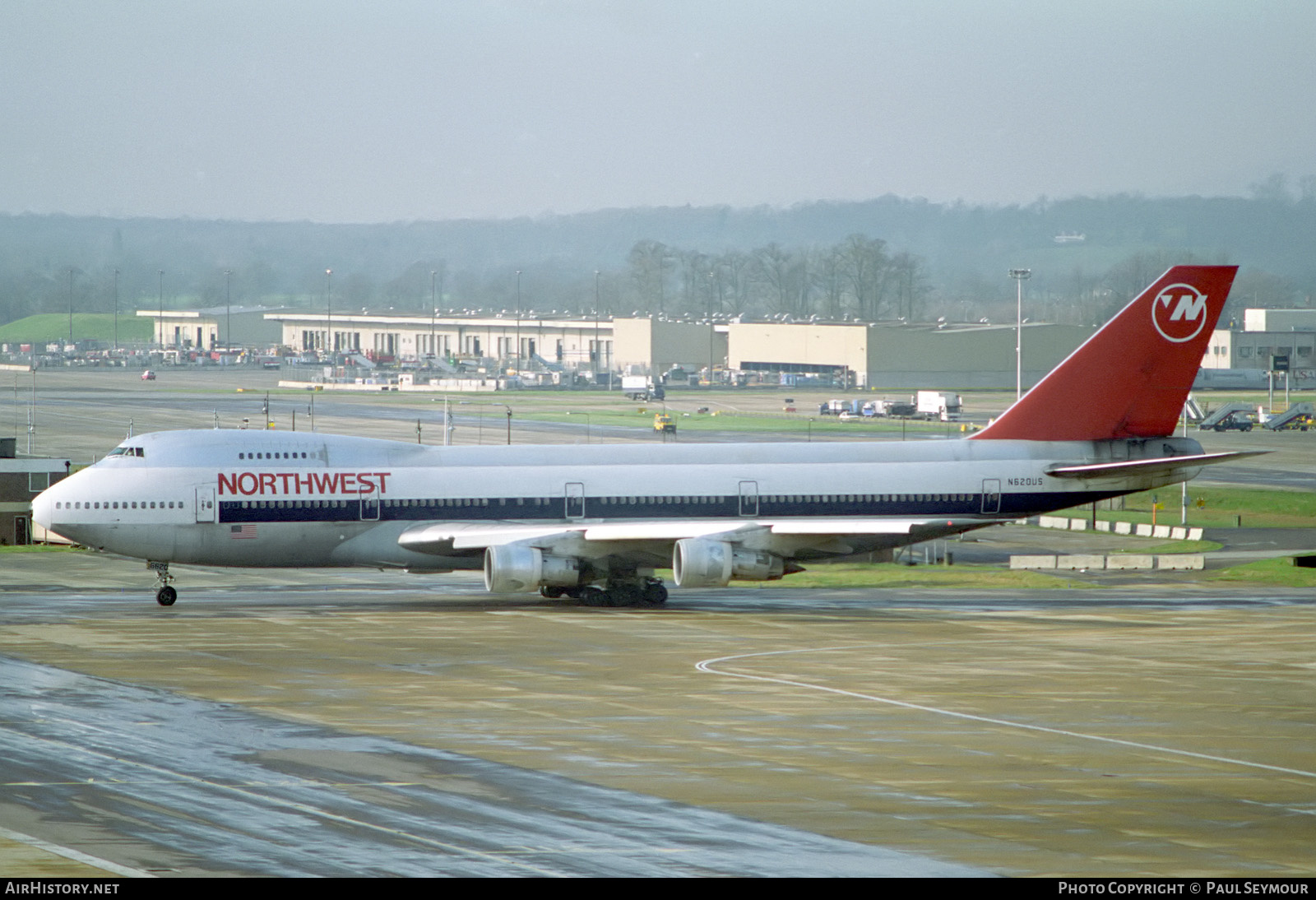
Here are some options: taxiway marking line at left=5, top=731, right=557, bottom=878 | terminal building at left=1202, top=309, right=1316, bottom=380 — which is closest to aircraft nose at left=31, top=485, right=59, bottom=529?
taxiway marking line at left=5, top=731, right=557, bottom=878

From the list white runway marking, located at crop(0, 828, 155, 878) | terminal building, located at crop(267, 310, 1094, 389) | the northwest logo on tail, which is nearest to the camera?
white runway marking, located at crop(0, 828, 155, 878)

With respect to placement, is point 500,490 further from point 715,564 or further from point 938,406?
point 938,406

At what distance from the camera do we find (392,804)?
72.5ft

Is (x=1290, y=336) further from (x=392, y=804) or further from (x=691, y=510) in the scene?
(x=392, y=804)

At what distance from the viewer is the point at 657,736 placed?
27516mm

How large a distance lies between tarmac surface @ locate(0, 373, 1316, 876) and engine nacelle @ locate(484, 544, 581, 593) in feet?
3.32

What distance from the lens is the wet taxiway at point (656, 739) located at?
65.5 ft

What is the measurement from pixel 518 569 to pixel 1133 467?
1862 cm

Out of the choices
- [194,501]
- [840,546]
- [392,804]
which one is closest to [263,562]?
[194,501]

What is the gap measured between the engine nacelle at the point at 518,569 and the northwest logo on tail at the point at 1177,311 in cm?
2039

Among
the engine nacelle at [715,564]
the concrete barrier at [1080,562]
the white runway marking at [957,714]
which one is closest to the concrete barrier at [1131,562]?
the concrete barrier at [1080,562]

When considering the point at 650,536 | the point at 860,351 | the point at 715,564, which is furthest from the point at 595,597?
the point at 860,351

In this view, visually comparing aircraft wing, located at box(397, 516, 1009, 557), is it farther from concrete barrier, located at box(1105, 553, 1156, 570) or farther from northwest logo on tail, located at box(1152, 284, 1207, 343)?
concrete barrier, located at box(1105, 553, 1156, 570)

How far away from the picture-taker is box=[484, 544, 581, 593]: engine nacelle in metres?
43.8
